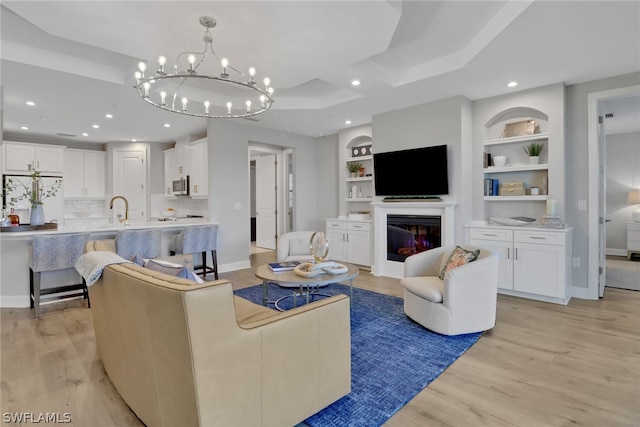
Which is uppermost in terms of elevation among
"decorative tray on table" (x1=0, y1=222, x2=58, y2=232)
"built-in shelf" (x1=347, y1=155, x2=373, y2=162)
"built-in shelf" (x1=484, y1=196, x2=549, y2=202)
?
"built-in shelf" (x1=347, y1=155, x2=373, y2=162)

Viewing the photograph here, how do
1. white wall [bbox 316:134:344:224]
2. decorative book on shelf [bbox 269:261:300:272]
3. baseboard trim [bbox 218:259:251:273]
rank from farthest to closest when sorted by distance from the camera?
white wall [bbox 316:134:344:224] → baseboard trim [bbox 218:259:251:273] → decorative book on shelf [bbox 269:261:300:272]

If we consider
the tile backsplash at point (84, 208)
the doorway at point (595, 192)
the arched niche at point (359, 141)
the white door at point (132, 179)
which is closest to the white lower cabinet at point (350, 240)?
the arched niche at point (359, 141)

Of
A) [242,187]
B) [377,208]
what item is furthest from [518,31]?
[242,187]

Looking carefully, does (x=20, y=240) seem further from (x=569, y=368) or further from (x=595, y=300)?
(x=595, y=300)

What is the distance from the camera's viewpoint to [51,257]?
3484mm

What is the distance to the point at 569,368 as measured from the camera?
2309 mm

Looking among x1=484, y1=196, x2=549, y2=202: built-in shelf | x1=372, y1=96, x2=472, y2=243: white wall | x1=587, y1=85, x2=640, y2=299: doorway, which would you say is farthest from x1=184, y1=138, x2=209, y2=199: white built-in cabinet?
x1=587, y1=85, x2=640, y2=299: doorway

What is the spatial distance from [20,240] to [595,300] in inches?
269

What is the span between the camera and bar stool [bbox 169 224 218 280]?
4645 mm

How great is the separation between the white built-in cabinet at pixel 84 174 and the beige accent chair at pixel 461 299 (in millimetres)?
7457

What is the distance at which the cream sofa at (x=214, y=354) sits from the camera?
4.22 ft

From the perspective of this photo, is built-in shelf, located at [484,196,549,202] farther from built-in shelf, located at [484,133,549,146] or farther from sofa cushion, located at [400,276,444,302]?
sofa cushion, located at [400,276,444,302]

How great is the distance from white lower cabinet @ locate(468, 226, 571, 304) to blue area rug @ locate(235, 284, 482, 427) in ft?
4.55

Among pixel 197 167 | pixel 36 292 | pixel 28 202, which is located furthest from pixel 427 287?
pixel 28 202
